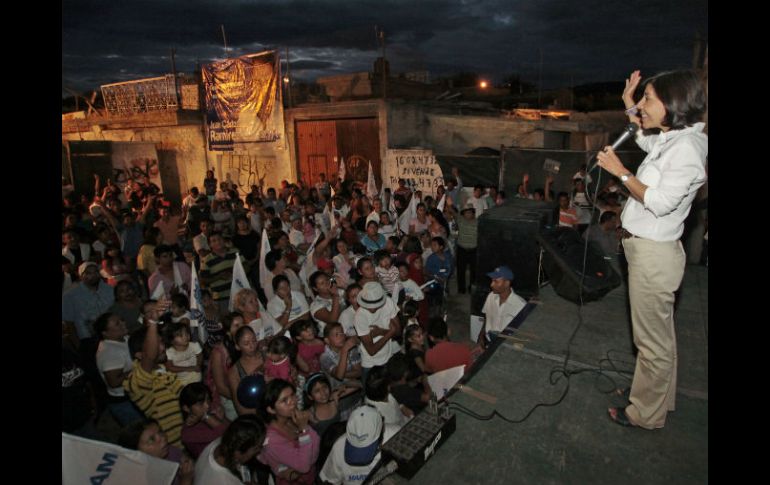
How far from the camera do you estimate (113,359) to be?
4367 millimetres

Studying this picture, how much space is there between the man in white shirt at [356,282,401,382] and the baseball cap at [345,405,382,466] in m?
1.74

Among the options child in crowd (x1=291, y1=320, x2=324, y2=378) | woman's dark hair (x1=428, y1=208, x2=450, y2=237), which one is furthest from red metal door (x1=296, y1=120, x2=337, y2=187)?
child in crowd (x1=291, y1=320, x2=324, y2=378)

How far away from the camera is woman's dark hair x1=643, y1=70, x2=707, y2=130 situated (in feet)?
7.95

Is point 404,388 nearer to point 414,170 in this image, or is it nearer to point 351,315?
point 351,315

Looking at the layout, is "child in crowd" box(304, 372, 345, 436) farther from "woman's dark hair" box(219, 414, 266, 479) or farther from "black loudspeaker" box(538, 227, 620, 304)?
"black loudspeaker" box(538, 227, 620, 304)

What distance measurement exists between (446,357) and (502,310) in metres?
1.09

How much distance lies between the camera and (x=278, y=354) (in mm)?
4348

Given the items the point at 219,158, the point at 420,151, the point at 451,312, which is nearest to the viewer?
the point at 451,312

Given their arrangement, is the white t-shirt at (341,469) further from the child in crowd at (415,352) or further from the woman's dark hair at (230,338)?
the woman's dark hair at (230,338)

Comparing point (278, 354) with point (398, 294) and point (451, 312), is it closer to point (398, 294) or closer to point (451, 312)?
point (398, 294)

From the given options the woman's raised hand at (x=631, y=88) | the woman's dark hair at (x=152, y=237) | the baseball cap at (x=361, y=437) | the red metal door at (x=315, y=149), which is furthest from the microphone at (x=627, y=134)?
the red metal door at (x=315, y=149)
